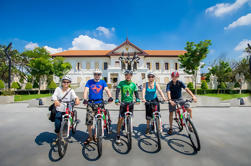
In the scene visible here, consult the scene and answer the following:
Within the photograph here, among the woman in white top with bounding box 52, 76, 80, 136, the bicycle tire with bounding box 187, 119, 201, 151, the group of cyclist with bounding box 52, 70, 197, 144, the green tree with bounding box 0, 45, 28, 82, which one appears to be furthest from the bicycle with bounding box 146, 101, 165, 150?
the green tree with bounding box 0, 45, 28, 82

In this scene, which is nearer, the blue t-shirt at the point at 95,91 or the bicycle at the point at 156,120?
the bicycle at the point at 156,120

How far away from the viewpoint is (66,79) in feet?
9.78

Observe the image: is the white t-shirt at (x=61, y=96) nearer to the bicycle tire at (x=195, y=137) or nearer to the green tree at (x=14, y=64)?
the bicycle tire at (x=195, y=137)

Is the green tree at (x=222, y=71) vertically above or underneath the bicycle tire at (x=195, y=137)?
above

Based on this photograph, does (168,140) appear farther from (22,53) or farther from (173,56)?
(22,53)

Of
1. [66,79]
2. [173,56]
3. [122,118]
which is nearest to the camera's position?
[66,79]

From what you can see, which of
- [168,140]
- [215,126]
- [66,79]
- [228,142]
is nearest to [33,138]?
[66,79]

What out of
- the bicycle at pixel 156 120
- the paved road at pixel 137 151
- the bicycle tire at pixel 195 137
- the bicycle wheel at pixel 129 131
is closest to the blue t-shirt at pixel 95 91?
the bicycle wheel at pixel 129 131

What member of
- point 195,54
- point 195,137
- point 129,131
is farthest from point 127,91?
point 195,54

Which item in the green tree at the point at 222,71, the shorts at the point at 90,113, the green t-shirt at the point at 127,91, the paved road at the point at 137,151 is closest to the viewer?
the paved road at the point at 137,151

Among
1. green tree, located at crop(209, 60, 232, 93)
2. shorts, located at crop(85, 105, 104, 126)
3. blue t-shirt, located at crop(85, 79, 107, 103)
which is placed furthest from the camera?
Answer: green tree, located at crop(209, 60, 232, 93)

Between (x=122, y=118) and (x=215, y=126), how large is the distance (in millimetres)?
3850

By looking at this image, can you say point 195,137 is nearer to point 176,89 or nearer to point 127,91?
point 176,89

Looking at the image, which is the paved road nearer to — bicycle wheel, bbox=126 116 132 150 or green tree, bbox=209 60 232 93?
bicycle wheel, bbox=126 116 132 150
